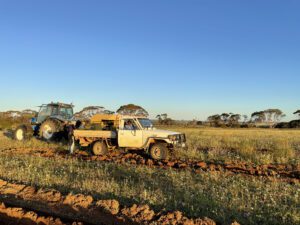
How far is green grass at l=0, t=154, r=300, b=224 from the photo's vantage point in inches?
247

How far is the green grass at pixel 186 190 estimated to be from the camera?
20.6 ft

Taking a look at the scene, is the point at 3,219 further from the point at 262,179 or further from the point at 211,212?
the point at 262,179

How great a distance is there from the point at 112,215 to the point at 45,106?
1569 cm

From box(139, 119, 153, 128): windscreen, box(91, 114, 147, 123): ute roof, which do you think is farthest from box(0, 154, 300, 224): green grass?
box(91, 114, 147, 123): ute roof

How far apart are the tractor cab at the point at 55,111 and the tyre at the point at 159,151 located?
7907 mm

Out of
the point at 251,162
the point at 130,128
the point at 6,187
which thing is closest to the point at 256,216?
the point at 6,187

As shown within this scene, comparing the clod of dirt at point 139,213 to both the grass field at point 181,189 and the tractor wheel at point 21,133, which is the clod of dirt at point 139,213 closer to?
the grass field at point 181,189

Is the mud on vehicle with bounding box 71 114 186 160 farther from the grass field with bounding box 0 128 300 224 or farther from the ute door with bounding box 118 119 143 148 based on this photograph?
the grass field with bounding box 0 128 300 224

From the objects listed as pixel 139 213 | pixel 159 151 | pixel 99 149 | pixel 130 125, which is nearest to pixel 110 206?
pixel 139 213

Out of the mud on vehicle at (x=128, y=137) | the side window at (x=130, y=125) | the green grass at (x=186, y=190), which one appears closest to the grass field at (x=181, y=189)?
the green grass at (x=186, y=190)

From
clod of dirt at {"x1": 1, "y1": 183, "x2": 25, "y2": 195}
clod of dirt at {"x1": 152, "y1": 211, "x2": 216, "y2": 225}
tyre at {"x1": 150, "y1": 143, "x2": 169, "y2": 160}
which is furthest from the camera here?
tyre at {"x1": 150, "y1": 143, "x2": 169, "y2": 160}

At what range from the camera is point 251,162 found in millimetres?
13156

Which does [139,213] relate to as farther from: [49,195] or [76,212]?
[49,195]

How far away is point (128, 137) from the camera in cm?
1445
